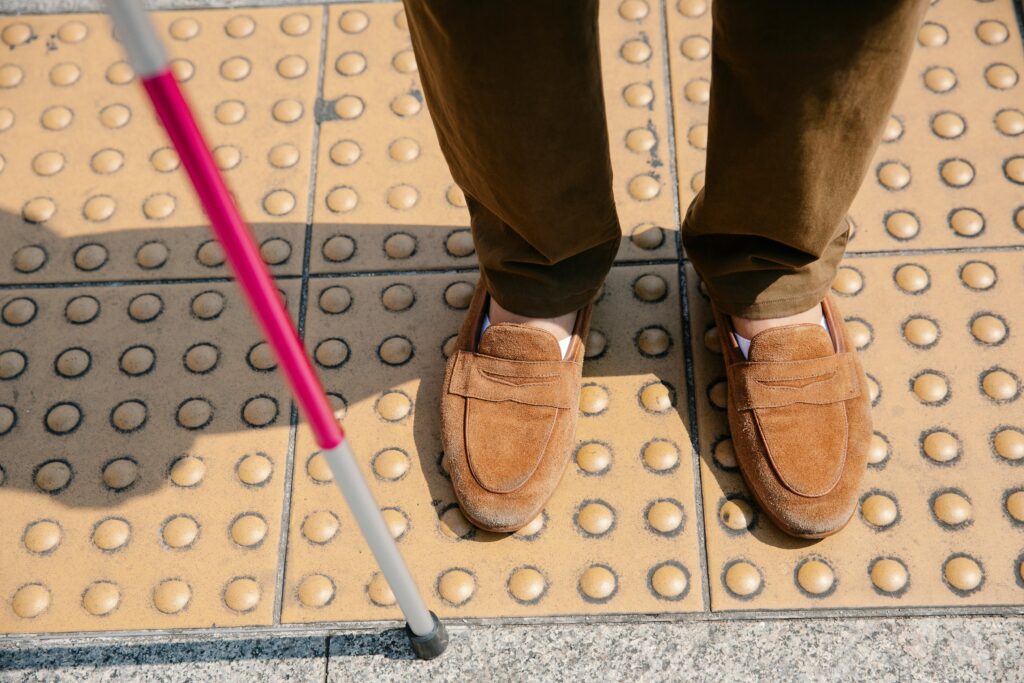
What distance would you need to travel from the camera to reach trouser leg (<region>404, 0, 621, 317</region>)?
1.05 metres

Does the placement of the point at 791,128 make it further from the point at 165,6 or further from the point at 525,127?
the point at 165,6

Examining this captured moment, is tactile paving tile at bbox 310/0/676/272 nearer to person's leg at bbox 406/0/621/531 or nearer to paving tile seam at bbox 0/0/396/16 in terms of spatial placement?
paving tile seam at bbox 0/0/396/16

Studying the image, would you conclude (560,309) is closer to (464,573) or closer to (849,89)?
(464,573)

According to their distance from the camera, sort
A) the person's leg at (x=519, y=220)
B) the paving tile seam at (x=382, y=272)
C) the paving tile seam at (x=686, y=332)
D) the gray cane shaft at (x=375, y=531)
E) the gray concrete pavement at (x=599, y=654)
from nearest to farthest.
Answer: the gray cane shaft at (x=375, y=531) → the person's leg at (x=519, y=220) → the gray concrete pavement at (x=599, y=654) → the paving tile seam at (x=686, y=332) → the paving tile seam at (x=382, y=272)

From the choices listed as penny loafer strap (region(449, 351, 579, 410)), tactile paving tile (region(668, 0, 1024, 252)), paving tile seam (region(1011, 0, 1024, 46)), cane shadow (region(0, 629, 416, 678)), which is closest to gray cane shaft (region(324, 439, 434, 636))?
cane shadow (region(0, 629, 416, 678))

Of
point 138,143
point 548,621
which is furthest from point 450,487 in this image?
point 138,143

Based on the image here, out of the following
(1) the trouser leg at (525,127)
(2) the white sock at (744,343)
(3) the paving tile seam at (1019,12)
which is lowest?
(2) the white sock at (744,343)

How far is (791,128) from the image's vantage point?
3.75 feet

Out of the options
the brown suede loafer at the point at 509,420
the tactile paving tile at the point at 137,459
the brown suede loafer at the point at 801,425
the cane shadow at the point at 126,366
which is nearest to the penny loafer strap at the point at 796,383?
the brown suede loafer at the point at 801,425

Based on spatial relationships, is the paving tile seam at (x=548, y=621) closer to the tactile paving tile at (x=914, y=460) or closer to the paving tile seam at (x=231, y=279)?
the tactile paving tile at (x=914, y=460)

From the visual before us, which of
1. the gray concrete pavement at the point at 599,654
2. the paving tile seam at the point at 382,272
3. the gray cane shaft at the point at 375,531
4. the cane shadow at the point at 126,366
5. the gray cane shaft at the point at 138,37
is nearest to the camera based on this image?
the gray cane shaft at the point at 138,37

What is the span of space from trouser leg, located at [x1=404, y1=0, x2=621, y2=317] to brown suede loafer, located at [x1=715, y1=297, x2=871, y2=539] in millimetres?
332

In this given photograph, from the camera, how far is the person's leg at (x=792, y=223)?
1048mm

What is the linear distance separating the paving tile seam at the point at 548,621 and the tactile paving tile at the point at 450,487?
0.01 m
